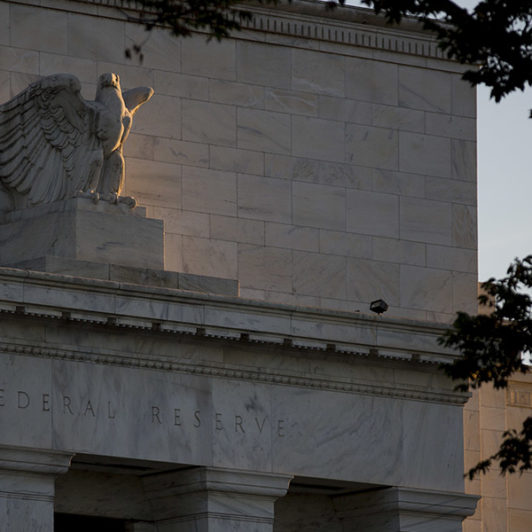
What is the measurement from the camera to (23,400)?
32.2 meters

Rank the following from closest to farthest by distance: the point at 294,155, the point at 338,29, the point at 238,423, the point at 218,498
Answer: the point at 218,498
the point at 238,423
the point at 294,155
the point at 338,29

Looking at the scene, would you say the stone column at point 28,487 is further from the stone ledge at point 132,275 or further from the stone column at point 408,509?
the stone column at point 408,509

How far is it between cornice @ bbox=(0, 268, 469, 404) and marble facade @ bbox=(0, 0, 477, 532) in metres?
0.03

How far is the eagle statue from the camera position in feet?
113

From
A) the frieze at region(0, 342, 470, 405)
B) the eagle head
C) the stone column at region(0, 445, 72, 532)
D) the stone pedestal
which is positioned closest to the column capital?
the frieze at region(0, 342, 470, 405)

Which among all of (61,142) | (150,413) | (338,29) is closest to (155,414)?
(150,413)

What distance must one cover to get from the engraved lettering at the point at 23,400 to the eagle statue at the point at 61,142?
11.4 feet

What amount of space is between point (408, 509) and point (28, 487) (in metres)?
6.52

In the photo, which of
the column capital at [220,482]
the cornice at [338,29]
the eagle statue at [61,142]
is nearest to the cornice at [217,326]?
the column capital at [220,482]

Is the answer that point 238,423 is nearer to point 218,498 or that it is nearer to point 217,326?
point 218,498

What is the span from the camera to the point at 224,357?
34.0 m

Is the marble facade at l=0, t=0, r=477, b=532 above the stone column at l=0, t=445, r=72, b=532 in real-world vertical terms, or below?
above

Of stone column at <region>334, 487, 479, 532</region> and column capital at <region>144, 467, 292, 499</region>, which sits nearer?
column capital at <region>144, 467, 292, 499</region>

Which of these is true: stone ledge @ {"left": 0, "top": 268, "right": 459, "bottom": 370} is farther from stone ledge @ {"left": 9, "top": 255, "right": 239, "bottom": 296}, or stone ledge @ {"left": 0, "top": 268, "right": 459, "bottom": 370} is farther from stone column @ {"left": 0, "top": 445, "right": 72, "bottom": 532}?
stone column @ {"left": 0, "top": 445, "right": 72, "bottom": 532}
